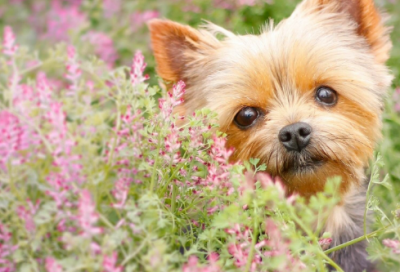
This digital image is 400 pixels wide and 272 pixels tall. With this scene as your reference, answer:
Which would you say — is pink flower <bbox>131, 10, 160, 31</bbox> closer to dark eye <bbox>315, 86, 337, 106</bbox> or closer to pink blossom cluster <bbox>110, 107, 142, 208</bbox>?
dark eye <bbox>315, 86, 337, 106</bbox>

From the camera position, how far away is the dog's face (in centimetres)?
258

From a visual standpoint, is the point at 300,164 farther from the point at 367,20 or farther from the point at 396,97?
the point at 396,97

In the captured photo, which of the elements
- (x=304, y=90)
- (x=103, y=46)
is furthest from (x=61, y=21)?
(x=304, y=90)

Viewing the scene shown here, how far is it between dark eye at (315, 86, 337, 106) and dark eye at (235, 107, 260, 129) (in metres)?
0.33

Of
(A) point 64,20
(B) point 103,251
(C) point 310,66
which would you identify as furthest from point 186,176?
(A) point 64,20

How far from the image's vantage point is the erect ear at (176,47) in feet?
9.88

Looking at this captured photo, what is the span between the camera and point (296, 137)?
2.53 m

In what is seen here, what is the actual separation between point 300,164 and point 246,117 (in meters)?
0.41

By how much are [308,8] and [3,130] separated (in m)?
2.14

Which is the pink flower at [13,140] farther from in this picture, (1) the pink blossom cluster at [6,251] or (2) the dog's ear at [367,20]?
(2) the dog's ear at [367,20]

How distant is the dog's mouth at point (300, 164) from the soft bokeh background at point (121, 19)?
1.59 metres

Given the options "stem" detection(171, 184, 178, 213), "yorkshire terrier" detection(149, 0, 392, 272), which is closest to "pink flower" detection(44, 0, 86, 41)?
"yorkshire terrier" detection(149, 0, 392, 272)

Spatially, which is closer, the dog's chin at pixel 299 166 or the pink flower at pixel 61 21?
the dog's chin at pixel 299 166

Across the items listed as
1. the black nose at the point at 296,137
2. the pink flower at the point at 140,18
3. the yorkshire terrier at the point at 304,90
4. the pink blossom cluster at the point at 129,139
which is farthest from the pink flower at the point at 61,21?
the pink blossom cluster at the point at 129,139
